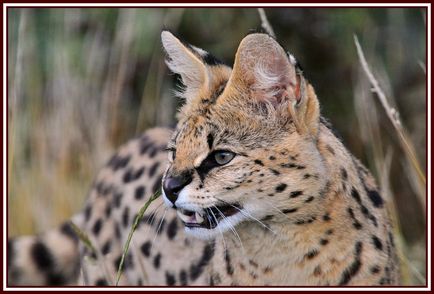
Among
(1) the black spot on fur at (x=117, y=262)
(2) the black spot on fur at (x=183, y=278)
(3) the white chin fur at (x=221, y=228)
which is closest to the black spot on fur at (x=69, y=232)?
(1) the black spot on fur at (x=117, y=262)

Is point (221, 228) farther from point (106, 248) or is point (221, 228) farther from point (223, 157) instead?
point (106, 248)

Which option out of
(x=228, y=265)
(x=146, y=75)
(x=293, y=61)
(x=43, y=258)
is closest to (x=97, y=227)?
(x=43, y=258)

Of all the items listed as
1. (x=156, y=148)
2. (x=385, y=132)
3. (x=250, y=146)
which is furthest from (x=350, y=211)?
(x=385, y=132)

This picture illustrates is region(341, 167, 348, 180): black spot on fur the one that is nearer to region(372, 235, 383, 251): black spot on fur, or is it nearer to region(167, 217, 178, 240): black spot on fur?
region(372, 235, 383, 251): black spot on fur

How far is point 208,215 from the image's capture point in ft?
9.92

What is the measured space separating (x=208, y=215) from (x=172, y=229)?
1014 mm

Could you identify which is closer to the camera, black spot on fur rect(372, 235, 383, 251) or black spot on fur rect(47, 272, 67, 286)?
black spot on fur rect(372, 235, 383, 251)

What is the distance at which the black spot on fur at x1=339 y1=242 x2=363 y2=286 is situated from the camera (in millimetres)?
3197

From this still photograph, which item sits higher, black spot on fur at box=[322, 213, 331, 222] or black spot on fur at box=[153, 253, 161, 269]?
black spot on fur at box=[322, 213, 331, 222]

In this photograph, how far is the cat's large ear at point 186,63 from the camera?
10.7 ft

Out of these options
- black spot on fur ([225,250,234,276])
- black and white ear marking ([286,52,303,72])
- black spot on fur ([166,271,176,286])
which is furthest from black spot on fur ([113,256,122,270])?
black and white ear marking ([286,52,303,72])

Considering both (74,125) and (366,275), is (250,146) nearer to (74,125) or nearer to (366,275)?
(366,275)

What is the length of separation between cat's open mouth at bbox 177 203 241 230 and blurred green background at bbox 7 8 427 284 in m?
2.55

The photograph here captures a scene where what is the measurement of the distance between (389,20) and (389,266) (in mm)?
3127
